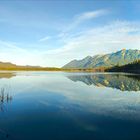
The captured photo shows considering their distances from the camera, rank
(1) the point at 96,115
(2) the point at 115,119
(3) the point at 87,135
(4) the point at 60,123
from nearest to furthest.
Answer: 1. (3) the point at 87,135
2. (4) the point at 60,123
3. (2) the point at 115,119
4. (1) the point at 96,115

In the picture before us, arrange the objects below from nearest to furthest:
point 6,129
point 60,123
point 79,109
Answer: point 6,129
point 60,123
point 79,109

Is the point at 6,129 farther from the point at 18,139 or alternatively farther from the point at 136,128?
the point at 136,128

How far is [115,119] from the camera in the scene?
24.8 m

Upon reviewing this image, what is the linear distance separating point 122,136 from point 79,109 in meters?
12.2

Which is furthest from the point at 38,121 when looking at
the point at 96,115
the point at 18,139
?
the point at 96,115

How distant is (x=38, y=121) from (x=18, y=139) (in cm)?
619

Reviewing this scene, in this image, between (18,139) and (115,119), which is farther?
(115,119)

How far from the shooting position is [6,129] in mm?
20141

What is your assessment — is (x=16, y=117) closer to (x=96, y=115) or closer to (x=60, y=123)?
(x=60, y=123)

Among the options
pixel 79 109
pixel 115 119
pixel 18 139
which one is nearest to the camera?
pixel 18 139

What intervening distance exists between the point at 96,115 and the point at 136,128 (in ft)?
21.6

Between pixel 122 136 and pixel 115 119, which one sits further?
pixel 115 119

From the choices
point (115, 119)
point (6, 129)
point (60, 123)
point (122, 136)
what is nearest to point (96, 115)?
point (115, 119)

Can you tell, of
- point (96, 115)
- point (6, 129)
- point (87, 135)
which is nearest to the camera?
point (87, 135)
